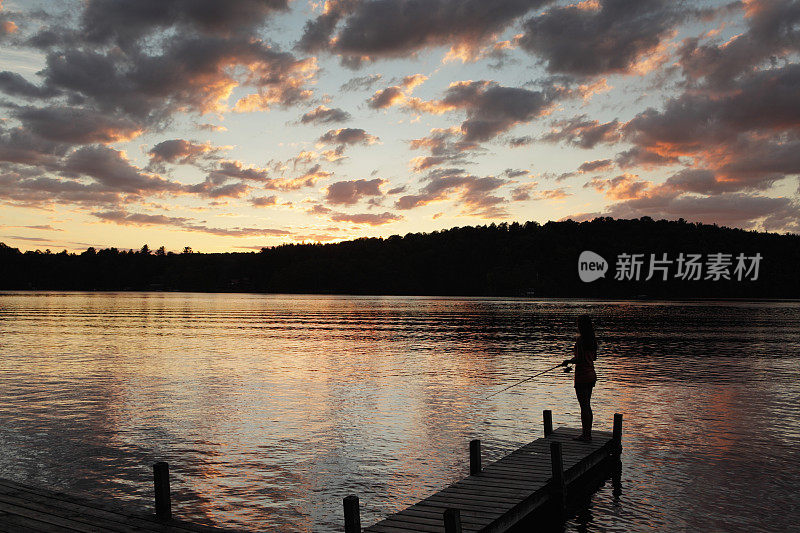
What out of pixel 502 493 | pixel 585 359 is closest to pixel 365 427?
pixel 585 359

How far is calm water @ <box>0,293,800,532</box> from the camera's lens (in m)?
15.8

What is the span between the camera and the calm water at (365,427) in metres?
15.8

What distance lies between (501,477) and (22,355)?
44.7 m

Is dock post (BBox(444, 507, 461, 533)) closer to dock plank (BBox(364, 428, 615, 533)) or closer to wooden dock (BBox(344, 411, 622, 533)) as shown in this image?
wooden dock (BBox(344, 411, 622, 533))

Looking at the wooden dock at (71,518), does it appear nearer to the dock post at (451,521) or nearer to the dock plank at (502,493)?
the dock plank at (502,493)

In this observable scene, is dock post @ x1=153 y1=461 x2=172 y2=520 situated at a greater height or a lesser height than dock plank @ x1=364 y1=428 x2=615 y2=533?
greater

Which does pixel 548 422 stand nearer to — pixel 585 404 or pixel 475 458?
pixel 585 404

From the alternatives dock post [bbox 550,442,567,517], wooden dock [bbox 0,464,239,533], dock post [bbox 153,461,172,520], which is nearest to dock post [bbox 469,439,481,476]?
dock post [bbox 550,442,567,517]

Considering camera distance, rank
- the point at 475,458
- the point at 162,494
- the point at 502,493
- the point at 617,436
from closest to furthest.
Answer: the point at 162,494, the point at 502,493, the point at 475,458, the point at 617,436

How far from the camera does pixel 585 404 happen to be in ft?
58.5

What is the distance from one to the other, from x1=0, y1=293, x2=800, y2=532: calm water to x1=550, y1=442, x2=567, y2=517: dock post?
3.01 ft

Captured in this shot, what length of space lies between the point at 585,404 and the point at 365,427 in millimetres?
9335

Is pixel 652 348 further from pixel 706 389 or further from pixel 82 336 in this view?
pixel 82 336

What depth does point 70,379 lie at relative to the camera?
1396 inches
